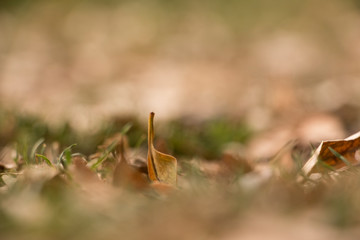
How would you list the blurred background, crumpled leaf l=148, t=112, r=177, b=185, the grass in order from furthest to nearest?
the blurred background, crumpled leaf l=148, t=112, r=177, b=185, the grass

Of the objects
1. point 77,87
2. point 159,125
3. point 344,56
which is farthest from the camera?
point 344,56

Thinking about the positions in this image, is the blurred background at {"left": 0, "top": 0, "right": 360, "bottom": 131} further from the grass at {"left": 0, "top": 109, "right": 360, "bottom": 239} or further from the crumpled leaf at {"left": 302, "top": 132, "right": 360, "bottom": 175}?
the grass at {"left": 0, "top": 109, "right": 360, "bottom": 239}

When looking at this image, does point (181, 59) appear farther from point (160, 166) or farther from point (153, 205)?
point (153, 205)

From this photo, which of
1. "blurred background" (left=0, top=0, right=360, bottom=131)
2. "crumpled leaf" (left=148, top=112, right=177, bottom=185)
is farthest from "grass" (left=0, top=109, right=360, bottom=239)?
"blurred background" (left=0, top=0, right=360, bottom=131)

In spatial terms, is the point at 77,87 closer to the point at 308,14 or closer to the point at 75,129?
the point at 75,129

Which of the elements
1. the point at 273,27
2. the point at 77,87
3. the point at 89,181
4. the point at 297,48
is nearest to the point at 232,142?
the point at 89,181

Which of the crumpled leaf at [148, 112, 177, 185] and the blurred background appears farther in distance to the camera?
the blurred background

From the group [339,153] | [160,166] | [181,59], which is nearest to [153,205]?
[160,166]

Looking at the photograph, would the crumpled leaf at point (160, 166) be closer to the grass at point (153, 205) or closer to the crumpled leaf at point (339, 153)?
the grass at point (153, 205)
